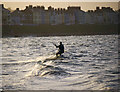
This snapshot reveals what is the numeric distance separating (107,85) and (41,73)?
14.2 ft

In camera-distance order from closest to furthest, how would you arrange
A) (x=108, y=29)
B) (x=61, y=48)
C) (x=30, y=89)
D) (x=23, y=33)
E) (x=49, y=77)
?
(x=30, y=89)
(x=49, y=77)
(x=61, y=48)
(x=23, y=33)
(x=108, y=29)

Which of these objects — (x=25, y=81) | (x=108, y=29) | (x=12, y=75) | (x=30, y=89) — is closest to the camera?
(x=30, y=89)

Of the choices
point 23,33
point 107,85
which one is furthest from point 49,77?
point 23,33

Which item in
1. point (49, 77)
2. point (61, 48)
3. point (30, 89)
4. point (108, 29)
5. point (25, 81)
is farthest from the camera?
point (108, 29)

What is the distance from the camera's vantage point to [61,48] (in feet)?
66.7

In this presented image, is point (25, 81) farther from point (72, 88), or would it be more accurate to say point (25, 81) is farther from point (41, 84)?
point (72, 88)

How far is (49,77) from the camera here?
38.5 feet

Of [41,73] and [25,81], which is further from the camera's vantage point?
[41,73]

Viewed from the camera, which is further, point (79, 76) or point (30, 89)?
point (79, 76)

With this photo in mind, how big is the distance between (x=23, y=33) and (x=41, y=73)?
115m

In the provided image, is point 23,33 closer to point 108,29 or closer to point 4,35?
point 4,35

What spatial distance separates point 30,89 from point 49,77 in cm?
253

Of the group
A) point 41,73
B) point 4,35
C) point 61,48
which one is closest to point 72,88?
point 41,73

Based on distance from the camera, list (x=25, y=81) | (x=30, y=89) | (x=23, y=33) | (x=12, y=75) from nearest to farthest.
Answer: (x=30, y=89)
(x=25, y=81)
(x=12, y=75)
(x=23, y=33)
